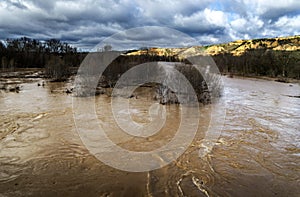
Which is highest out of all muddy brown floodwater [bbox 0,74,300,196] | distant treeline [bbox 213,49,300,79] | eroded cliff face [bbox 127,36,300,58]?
eroded cliff face [bbox 127,36,300,58]

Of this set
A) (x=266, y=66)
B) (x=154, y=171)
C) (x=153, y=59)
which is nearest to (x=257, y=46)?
(x=266, y=66)

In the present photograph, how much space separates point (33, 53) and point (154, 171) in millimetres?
58789

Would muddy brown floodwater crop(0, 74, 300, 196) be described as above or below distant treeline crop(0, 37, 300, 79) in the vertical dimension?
below

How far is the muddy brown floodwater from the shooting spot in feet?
16.6

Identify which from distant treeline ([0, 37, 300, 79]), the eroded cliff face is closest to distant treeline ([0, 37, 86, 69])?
distant treeline ([0, 37, 300, 79])

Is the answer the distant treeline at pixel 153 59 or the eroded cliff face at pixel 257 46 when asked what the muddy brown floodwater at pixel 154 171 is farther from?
the eroded cliff face at pixel 257 46

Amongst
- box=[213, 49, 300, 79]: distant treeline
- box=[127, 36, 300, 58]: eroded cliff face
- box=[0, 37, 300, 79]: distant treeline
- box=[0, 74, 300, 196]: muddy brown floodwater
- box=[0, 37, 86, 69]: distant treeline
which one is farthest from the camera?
box=[127, 36, 300, 58]: eroded cliff face

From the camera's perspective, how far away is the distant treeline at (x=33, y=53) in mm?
44188

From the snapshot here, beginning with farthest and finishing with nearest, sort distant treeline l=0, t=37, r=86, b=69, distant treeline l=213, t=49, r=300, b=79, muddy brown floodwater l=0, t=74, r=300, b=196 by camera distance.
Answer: distant treeline l=0, t=37, r=86, b=69
distant treeline l=213, t=49, r=300, b=79
muddy brown floodwater l=0, t=74, r=300, b=196

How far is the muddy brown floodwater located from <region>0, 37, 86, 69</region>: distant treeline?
28829 millimetres

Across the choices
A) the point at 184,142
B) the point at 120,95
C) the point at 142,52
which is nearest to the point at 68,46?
the point at 142,52

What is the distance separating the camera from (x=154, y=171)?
19.4 ft

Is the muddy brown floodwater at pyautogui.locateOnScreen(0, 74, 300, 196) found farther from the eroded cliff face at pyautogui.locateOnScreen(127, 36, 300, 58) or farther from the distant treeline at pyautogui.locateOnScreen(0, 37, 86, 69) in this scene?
the distant treeline at pyautogui.locateOnScreen(0, 37, 86, 69)

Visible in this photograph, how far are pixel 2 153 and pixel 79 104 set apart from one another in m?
7.54
